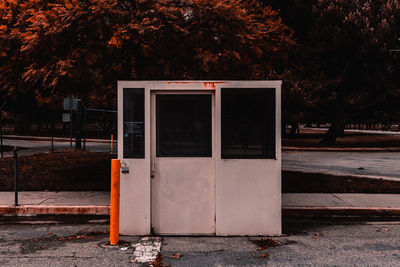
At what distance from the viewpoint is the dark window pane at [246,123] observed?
215 inches

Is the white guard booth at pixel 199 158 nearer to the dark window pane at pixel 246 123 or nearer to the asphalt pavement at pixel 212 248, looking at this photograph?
the dark window pane at pixel 246 123

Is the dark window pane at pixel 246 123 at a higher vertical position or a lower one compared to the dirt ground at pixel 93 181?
higher

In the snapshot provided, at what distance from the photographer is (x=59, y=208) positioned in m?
6.95

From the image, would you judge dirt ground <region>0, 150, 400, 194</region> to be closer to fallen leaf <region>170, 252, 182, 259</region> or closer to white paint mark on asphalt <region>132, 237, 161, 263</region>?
white paint mark on asphalt <region>132, 237, 161, 263</region>

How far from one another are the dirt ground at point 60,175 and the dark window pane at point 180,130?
3.85m

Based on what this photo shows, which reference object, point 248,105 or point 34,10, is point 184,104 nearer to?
point 248,105

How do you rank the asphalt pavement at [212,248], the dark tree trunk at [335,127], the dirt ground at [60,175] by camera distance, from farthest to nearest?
the dark tree trunk at [335,127] < the dirt ground at [60,175] < the asphalt pavement at [212,248]

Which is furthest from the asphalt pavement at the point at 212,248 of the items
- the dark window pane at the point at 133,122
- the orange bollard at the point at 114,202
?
Answer: the dark window pane at the point at 133,122

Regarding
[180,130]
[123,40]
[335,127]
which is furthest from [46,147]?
[180,130]

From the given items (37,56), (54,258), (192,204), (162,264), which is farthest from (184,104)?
(37,56)

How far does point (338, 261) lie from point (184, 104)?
287 cm

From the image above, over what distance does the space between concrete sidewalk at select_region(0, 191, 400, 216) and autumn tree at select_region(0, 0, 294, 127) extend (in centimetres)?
245

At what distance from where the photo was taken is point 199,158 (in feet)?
18.1

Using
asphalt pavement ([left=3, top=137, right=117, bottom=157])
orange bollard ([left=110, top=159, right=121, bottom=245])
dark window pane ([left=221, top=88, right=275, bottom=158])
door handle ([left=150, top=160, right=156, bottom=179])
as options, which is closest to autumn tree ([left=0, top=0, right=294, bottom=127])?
dark window pane ([left=221, top=88, right=275, bottom=158])
